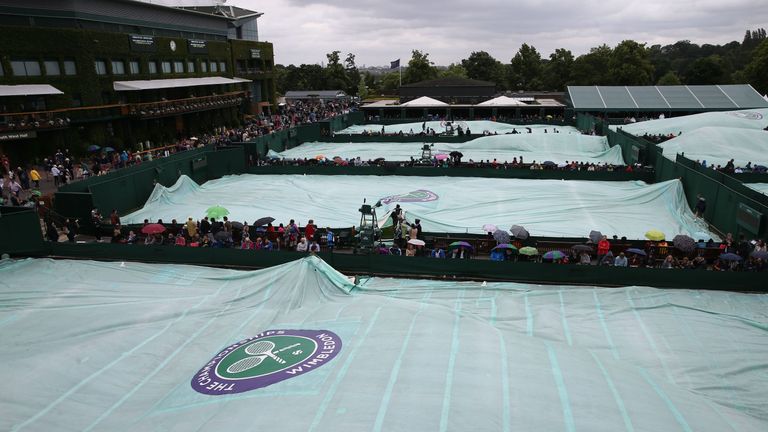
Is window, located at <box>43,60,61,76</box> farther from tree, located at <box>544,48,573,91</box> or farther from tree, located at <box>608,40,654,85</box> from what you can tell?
tree, located at <box>544,48,573,91</box>

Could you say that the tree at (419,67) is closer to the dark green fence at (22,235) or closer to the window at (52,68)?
the window at (52,68)

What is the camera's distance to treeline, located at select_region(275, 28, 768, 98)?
78562 millimetres

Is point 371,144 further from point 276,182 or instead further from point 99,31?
point 99,31

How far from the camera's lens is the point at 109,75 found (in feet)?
137

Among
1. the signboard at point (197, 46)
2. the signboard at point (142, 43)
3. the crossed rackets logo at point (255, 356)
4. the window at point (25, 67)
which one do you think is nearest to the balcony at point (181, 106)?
the signboard at point (142, 43)

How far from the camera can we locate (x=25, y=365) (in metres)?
11.1

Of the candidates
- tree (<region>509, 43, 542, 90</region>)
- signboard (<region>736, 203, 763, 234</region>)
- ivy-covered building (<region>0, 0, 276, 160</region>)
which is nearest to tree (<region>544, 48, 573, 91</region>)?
tree (<region>509, 43, 542, 90</region>)

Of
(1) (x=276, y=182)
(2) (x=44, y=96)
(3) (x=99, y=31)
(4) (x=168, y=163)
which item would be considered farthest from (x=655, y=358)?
(3) (x=99, y=31)

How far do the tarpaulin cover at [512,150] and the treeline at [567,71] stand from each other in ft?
157

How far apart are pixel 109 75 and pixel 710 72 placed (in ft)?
282

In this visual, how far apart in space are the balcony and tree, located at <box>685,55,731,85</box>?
73.4m

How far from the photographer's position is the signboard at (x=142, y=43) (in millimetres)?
44938

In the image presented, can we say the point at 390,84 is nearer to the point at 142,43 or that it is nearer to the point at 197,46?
the point at 197,46

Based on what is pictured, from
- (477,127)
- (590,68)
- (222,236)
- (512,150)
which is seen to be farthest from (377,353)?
(590,68)
